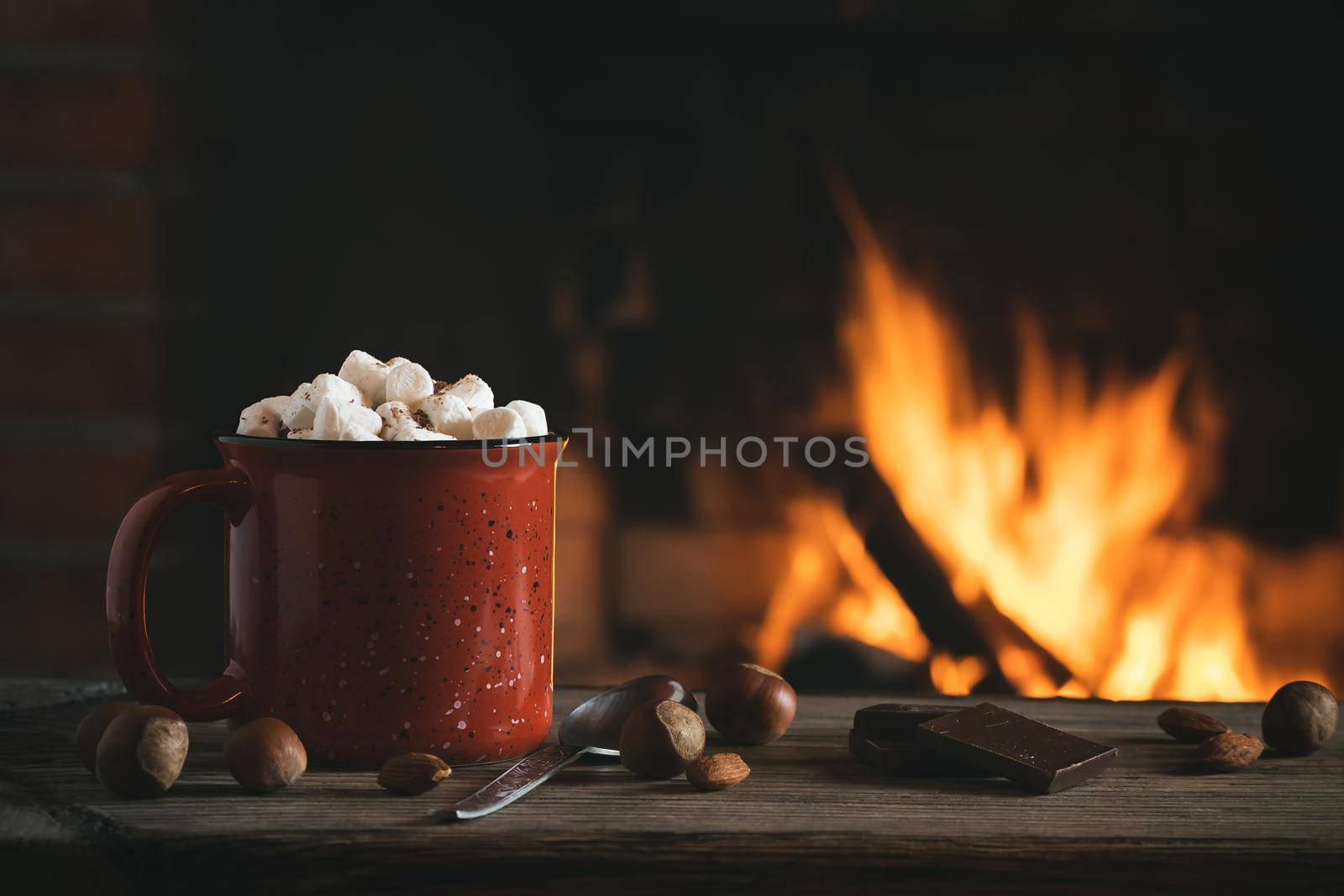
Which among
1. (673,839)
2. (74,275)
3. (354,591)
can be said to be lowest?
(673,839)

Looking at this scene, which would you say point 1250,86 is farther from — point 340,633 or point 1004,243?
point 340,633

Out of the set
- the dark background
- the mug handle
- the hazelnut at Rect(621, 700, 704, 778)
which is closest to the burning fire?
the dark background

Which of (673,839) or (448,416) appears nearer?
(673,839)

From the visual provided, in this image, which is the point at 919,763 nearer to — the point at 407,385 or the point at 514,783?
the point at 514,783

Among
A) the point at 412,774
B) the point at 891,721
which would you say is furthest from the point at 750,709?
the point at 412,774

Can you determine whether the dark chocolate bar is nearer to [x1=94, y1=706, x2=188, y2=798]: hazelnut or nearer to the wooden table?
the wooden table

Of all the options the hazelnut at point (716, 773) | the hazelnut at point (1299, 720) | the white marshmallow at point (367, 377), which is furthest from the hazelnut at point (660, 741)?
the hazelnut at point (1299, 720)

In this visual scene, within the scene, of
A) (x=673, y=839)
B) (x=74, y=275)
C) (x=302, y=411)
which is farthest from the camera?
(x=74, y=275)
